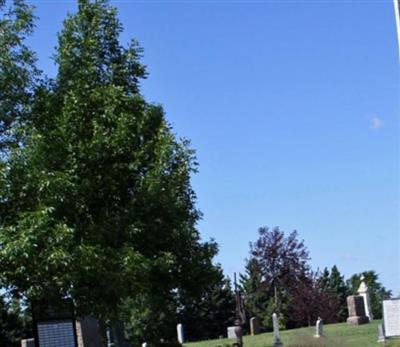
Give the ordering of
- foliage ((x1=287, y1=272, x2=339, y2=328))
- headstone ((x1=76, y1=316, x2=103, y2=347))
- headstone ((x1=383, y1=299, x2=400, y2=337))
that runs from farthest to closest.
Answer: foliage ((x1=287, y1=272, x2=339, y2=328)), headstone ((x1=76, y1=316, x2=103, y2=347)), headstone ((x1=383, y1=299, x2=400, y2=337))

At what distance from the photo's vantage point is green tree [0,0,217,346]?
14.5m

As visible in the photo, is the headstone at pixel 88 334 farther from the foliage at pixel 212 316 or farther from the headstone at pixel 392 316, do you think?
the foliage at pixel 212 316

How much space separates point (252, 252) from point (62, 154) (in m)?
43.8

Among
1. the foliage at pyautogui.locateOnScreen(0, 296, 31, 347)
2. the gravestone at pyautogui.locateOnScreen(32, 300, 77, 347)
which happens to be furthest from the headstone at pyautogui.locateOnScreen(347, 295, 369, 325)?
the gravestone at pyautogui.locateOnScreen(32, 300, 77, 347)

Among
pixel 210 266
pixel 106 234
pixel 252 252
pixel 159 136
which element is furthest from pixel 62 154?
pixel 252 252

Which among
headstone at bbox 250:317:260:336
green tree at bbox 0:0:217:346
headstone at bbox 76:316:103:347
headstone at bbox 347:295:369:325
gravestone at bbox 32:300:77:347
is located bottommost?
headstone at bbox 250:317:260:336

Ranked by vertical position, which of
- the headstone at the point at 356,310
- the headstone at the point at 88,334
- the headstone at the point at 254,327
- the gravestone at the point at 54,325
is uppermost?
the gravestone at the point at 54,325

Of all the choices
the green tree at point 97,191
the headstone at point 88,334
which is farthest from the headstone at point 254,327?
the green tree at point 97,191

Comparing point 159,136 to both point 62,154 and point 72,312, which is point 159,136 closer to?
point 62,154

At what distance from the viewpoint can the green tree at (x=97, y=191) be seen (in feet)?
47.4

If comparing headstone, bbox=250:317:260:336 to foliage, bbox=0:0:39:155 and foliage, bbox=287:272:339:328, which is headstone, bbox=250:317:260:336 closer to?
foliage, bbox=287:272:339:328

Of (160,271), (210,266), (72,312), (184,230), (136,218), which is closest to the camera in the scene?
(72,312)

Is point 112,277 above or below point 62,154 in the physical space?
below

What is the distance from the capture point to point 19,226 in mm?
14055
